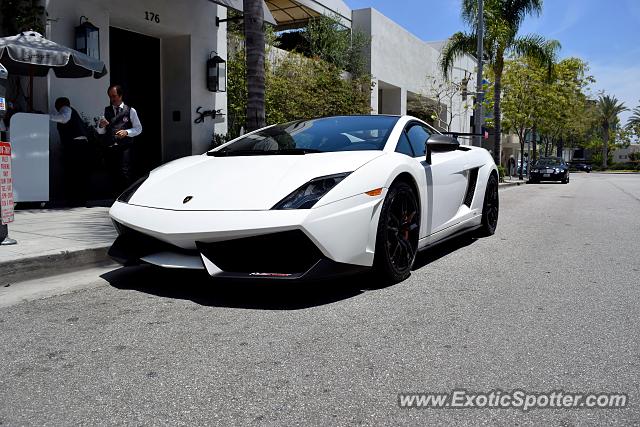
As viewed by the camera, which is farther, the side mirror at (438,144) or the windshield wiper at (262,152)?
the side mirror at (438,144)

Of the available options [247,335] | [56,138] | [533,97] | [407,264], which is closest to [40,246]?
[247,335]

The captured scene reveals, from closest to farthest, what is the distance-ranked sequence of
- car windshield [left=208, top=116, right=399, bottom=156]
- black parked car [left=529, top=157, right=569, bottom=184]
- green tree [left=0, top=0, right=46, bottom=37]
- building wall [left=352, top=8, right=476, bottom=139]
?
car windshield [left=208, top=116, right=399, bottom=156] < green tree [left=0, top=0, right=46, bottom=37] < building wall [left=352, top=8, right=476, bottom=139] < black parked car [left=529, top=157, right=569, bottom=184]

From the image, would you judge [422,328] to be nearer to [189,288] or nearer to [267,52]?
[189,288]

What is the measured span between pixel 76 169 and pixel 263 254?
641cm

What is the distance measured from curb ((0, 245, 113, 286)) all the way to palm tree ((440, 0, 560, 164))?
21.9 metres

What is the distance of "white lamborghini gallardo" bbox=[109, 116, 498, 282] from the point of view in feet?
11.5

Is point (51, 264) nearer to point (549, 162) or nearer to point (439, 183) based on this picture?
point (439, 183)

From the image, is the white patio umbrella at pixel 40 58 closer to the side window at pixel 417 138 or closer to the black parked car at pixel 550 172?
the side window at pixel 417 138

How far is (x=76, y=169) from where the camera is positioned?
8.88 m

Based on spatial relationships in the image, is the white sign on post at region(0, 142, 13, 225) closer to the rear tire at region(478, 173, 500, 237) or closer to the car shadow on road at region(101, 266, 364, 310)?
the car shadow on road at region(101, 266, 364, 310)

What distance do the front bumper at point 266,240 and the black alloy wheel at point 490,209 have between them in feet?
10.7

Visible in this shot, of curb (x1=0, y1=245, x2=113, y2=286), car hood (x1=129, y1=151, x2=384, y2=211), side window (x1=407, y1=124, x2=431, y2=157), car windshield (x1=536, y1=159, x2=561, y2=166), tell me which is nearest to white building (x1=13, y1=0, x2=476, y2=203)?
curb (x1=0, y1=245, x2=113, y2=286)

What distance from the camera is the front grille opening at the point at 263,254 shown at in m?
3.50

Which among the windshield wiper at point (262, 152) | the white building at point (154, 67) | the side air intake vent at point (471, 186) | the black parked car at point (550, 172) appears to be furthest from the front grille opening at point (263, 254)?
the black parked car at point (550, 172)
